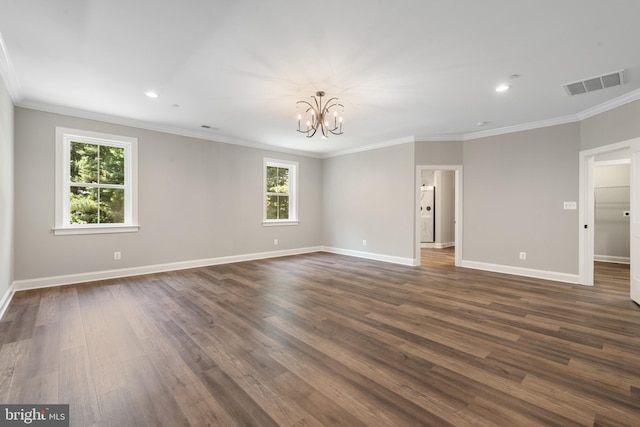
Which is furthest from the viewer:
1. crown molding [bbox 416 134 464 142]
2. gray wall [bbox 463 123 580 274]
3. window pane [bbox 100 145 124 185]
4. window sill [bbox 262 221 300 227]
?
window sill [bbox 262 221 300 227]

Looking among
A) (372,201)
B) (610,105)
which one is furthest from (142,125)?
(610,105)

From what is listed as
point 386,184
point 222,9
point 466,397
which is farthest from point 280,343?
point 386,184

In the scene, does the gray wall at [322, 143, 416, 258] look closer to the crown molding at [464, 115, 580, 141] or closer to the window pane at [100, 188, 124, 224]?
the crown molding at [464, 115, 580, 141]

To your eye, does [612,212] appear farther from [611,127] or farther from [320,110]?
[320,110]

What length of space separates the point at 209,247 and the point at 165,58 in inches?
151

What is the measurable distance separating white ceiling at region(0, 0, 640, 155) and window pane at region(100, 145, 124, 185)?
592mm

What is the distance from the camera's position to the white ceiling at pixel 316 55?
2191mm

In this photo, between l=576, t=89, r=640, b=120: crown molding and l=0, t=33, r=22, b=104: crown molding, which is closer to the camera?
l=0, t=33, r=22, b=104: crown molding

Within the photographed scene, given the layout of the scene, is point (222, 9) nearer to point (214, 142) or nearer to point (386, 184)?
point (214, 142)

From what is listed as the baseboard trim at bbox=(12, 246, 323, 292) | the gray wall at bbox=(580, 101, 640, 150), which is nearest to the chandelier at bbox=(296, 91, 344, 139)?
the baseboard trim at bbox=(12, 246, 323, 292)

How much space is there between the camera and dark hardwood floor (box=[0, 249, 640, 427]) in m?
1.66

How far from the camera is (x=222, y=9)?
86.1 inches

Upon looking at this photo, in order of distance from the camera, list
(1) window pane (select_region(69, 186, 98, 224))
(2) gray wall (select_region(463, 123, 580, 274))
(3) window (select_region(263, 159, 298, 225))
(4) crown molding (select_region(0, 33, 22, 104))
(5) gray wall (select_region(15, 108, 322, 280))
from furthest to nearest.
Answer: (3) window (select_region(263, 159, 298, 225)) < (2) gray wall (select_region(463, 123, 580, 274)) < (1) window pane (select_region(69, 186, 98, 224)) < (5) gray wall (select_region(15, 108, 322, 280)) < (4) crown molding (select_region(0, 33, 22, 104))

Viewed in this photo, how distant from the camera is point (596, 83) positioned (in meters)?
3.36
